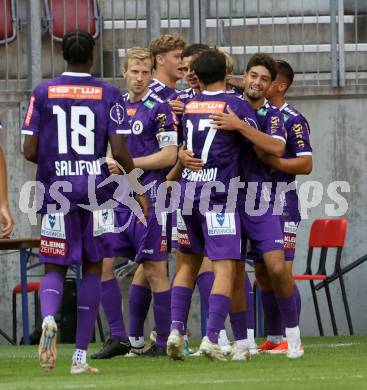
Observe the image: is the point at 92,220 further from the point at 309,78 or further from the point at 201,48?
the point at 309,78

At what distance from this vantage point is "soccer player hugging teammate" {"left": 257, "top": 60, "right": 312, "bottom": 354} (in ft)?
34.4

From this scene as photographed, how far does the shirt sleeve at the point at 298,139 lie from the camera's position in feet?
34.5

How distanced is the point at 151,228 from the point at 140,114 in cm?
80

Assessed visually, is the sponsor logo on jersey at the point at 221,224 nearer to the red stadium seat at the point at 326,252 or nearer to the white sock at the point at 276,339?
the white sock at the point at 276,339

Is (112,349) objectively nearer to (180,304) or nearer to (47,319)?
(180,304)

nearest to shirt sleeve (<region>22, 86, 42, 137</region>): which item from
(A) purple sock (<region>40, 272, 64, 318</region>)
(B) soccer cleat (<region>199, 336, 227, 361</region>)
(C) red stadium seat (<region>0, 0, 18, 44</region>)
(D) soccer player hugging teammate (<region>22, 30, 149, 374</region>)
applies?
(D) soccer player hugging teammate (<region>22, 30, 149, 374</region>)

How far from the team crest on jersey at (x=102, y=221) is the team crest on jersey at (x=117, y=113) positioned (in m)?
0.53

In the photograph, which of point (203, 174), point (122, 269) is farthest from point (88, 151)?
point (122, 269)

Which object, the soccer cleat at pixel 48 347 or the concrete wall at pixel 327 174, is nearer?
the soccer cleat at pixel 48 347

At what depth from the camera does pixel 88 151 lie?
874 centimetres

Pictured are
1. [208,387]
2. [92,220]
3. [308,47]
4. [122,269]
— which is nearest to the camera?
[208,387]

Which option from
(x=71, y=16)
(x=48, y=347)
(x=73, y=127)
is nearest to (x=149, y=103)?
(x=73, y=127)

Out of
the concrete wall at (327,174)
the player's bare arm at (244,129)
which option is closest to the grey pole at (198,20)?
the concrete wall at (327,174)

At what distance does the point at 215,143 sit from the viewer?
964 centimetres
